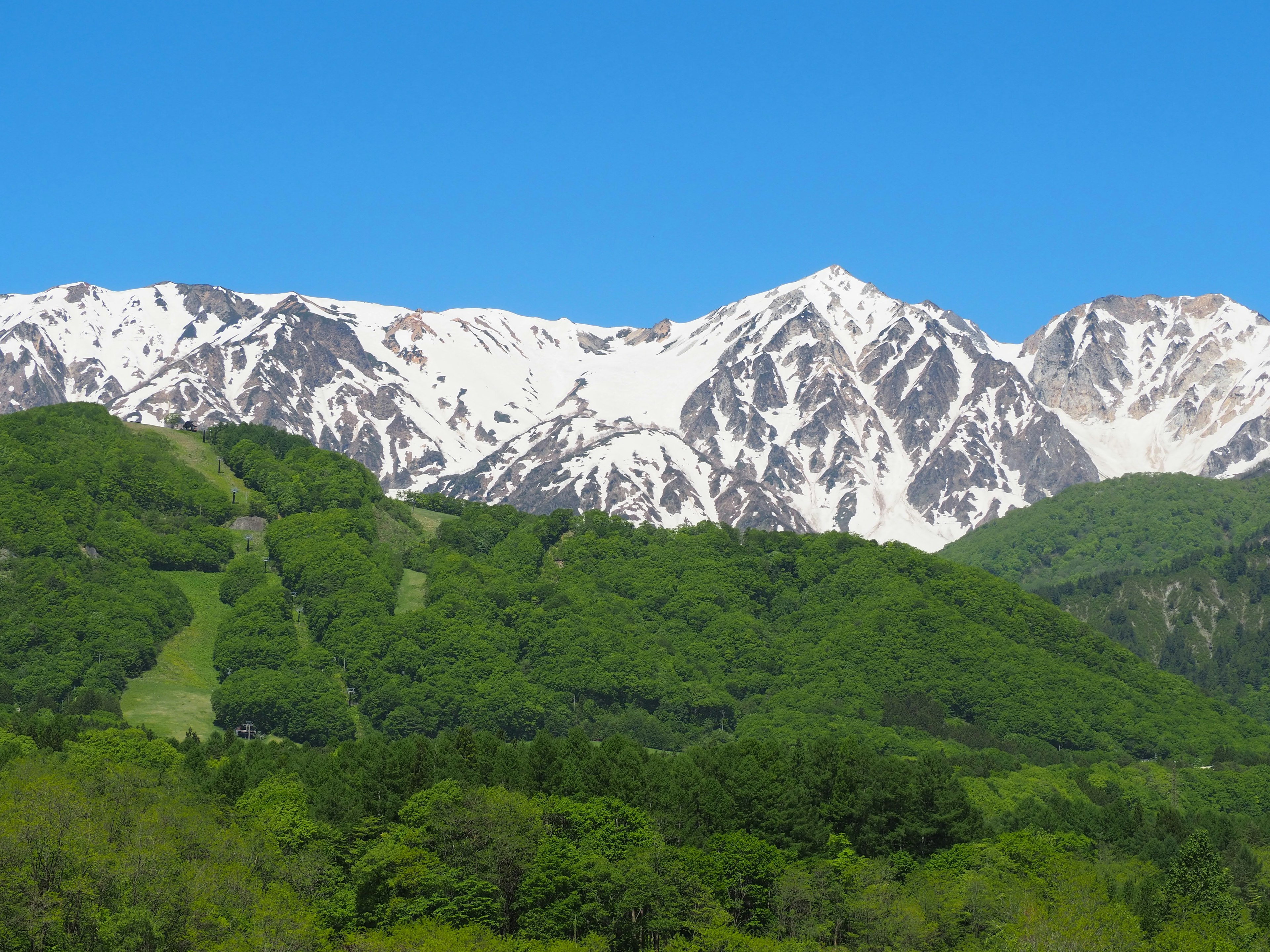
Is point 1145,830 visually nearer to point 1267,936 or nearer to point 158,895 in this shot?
point 1267,936

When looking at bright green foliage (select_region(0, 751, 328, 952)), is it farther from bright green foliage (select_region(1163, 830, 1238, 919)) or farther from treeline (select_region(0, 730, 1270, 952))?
bright green foliage (select_region(1163, 830, 1238, 919))

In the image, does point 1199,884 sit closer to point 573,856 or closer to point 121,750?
point 573,856

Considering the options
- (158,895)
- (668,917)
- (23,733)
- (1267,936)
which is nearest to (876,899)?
(668,917)

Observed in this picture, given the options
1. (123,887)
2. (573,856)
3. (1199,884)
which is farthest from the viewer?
(1199,884)

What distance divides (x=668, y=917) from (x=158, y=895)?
3785cm

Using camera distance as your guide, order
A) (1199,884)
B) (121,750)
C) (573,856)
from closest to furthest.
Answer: (573,856)
(1199,884)
(121,750)

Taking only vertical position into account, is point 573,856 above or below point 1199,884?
below

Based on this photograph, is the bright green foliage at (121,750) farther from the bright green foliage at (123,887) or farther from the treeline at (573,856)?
the bright green foliage at (123,887)

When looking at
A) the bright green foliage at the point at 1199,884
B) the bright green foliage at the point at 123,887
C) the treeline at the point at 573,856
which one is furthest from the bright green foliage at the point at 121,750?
the bright green foliage at the point at 1199,884

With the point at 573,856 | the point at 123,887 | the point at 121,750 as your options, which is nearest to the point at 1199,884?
the point at 573,856

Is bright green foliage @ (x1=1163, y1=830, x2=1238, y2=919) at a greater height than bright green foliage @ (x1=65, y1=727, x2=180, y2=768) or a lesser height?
lesser

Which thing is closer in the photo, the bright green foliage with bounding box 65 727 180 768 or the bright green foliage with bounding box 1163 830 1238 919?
the bright green foliage with bounding box 1163 830 1238 919

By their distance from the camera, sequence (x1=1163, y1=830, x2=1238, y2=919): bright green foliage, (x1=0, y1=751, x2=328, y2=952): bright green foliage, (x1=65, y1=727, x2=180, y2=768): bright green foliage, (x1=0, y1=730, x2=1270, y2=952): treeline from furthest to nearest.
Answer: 1. (x1=65, y1=727, x2=180, y2=768): bright green foliage
2. (x1=1163, y1=830, x2=1238, y2=919): bright green foliage
3. (x1=0, y1=730, x2=1270, y2=952): treeline
4. (x1=0, y1=751, x2=328, y2=952): bright green foliage

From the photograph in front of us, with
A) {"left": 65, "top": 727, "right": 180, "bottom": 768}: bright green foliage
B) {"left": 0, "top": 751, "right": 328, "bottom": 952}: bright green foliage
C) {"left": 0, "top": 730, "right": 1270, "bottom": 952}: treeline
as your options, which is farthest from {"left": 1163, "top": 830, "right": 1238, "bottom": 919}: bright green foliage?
{"left": 65, "top": 727, "right": 180, "bottom": 768}: bright green foliage
